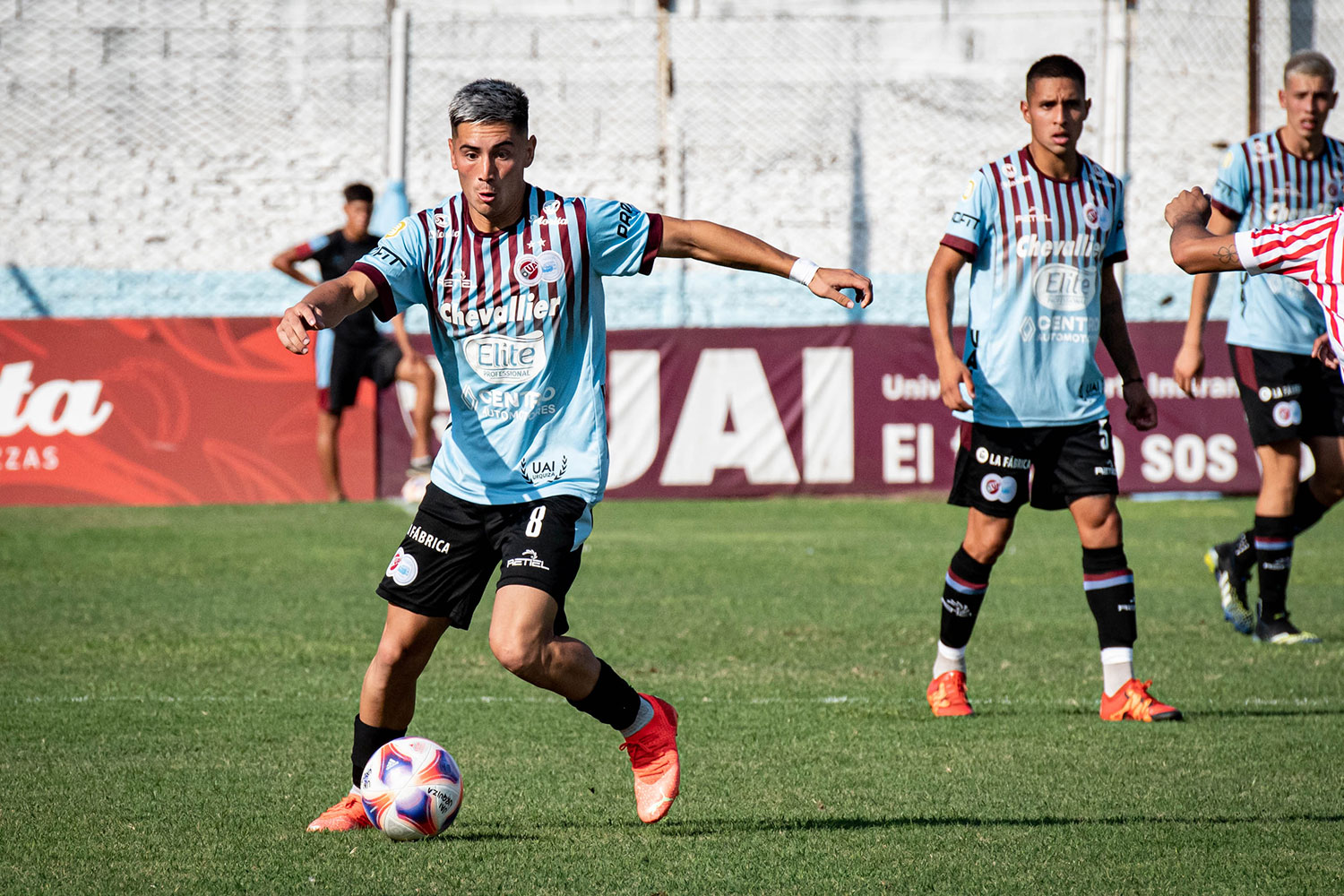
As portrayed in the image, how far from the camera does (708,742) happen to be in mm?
5152

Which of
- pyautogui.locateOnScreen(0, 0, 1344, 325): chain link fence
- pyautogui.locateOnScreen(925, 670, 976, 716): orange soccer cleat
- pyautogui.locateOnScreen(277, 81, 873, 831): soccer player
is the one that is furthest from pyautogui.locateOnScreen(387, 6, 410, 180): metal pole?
pyautogui.locateOnScreen(277, 81, 873, 831): soccer player

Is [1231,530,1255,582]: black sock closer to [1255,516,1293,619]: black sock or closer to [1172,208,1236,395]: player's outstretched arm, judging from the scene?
[1255,516,1293,619]: black sock

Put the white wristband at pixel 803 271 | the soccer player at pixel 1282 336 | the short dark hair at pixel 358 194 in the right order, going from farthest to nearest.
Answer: the short dark hair at pixel 358 194 < the soccer player at pixel 1282 336 < the white wristband at pixel 803 271

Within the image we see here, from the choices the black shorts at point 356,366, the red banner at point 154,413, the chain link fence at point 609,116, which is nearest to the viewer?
the black shorts at point 356,366

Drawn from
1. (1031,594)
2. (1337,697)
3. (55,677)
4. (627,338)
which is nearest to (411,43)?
(627,338)

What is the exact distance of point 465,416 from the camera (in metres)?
4.22

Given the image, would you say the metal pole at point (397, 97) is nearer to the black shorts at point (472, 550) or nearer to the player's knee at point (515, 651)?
the black shorts at point (472, 550)

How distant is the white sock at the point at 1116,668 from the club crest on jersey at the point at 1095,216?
1.54 metres

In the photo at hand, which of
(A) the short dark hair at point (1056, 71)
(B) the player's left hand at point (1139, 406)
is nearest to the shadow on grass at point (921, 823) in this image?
(B) the player's left hand at point (1139, 406)

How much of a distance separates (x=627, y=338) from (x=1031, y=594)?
19.8 feet

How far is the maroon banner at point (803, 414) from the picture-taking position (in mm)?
13898

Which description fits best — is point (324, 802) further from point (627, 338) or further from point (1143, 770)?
point (627, 338)

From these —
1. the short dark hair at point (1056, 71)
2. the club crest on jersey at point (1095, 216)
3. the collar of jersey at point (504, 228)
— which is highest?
the short dark hair at point (1056, 71)

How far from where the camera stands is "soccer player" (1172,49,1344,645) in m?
6.70
